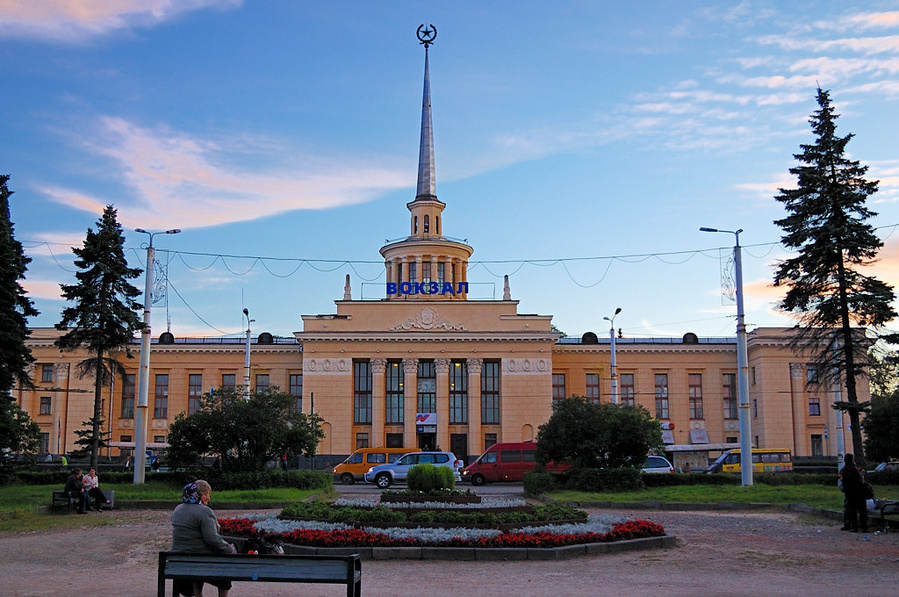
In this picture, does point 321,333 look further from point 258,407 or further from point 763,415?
point 763,415

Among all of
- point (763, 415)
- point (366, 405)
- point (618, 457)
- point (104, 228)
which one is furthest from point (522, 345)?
point (104, 228)

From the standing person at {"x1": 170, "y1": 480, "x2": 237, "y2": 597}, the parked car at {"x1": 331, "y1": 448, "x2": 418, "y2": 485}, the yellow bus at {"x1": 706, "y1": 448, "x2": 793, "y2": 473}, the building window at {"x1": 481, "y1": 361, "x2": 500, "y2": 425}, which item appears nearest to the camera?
the standing person at {"x1": 170, "y1": 480, "x2": 237, "y2": 597}

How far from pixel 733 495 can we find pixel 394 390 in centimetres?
3542

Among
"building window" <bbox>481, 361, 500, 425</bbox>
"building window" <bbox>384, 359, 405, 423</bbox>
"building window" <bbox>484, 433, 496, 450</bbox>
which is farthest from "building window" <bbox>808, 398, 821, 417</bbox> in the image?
"building window" <bbox>384, 359, 405, 423</bbox>

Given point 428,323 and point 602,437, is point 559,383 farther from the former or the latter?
point 602,437

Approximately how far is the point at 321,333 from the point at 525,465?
71.4 ft

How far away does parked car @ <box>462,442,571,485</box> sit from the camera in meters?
43.4

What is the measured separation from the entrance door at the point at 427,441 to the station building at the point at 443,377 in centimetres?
13

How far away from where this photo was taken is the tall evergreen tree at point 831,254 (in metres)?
32.0

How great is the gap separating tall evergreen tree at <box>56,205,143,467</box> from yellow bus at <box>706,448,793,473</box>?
30482 millimetres

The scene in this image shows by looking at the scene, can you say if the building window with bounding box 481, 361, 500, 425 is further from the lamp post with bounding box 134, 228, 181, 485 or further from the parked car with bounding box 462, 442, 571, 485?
the lamp post with bounding box 134, 228, 181, 485

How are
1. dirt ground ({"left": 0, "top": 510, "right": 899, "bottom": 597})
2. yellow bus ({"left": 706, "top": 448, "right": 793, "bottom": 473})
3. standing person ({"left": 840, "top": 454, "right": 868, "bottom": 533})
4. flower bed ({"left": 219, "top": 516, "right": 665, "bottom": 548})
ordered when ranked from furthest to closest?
yellow bus ({"left": 706, "top": 448, "right": 793, "bottom": 473}) → standing person ({"left": 840, "top": 454, "right": 868, "bottom": 533}) → flower bed ({"left": 219, "top": 516, "right": 665, "bottom": 548}) → dirt ground ({"left": 0, "top": 510, "right": 899, "bottom": 597})

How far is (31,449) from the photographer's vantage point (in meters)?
41.1

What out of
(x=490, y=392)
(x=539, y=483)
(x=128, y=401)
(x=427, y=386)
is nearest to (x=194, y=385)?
(x=128, y=401)
